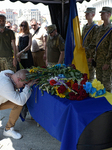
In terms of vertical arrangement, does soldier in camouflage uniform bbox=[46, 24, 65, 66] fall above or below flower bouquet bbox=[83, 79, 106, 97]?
above

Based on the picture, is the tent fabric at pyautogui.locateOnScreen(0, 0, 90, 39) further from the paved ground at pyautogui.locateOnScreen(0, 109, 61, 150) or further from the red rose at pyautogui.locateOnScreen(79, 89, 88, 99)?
the red rose at pyautogui.locateOnScreen(79, 89, 88, 99)

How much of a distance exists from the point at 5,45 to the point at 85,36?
6.06ft

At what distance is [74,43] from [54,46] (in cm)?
58

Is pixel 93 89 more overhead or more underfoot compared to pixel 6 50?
more underfoot

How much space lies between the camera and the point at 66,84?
2199mm

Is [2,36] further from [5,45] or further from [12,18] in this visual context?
[12,18]

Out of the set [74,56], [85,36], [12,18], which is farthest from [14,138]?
[12,18]

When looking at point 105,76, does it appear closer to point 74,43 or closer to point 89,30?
point 74,43

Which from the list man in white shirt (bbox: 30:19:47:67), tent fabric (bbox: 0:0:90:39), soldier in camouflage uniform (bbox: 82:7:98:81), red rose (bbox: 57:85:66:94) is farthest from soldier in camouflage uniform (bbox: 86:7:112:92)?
red rose (bbox: 57:85:66:94)

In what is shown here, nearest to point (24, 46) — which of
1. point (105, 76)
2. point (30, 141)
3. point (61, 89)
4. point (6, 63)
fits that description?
point (6, 63)

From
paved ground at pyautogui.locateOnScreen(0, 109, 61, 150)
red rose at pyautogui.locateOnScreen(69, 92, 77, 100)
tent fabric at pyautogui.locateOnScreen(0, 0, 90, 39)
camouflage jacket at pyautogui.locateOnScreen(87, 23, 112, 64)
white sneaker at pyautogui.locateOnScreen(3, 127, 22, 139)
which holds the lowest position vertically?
paved ground at pyautogui.locateOnScreen(0, 109, 61, 150)

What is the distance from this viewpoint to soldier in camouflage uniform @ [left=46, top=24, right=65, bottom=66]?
378 centimetres

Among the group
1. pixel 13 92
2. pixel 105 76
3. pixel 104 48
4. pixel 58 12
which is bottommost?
pixel 105 76

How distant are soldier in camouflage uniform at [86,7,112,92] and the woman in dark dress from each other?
1713 mm
